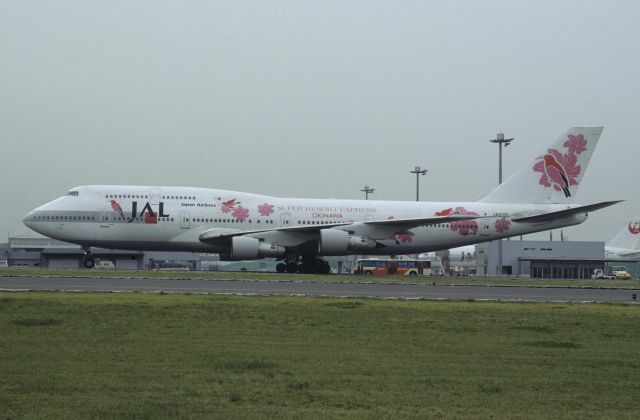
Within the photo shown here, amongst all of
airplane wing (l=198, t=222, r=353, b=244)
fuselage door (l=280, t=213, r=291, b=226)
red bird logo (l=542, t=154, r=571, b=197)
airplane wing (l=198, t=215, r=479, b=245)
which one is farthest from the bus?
airplane wing (l=198, t=222, r=353, b=244)

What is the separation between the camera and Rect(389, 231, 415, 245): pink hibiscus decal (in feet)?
152

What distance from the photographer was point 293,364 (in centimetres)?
1109

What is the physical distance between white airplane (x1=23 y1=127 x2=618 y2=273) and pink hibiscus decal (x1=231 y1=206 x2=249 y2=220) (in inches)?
2.2

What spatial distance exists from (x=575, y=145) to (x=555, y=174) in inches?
88.1

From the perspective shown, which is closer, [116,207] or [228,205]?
[116,207]

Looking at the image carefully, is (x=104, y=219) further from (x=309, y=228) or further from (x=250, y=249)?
(x=309, y=228)

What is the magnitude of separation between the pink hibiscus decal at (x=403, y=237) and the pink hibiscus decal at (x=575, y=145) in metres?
11.4

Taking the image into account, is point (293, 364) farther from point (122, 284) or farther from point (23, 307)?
point (122, 284)

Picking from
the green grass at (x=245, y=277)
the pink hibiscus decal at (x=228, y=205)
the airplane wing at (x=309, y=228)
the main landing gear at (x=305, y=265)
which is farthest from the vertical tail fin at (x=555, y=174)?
the pink hibiscus decal at (x=228, y=205)

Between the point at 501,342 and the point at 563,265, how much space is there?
2287 inches

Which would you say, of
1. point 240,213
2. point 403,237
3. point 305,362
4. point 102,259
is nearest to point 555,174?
point 403,237

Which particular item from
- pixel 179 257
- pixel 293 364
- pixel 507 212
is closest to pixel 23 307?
pixel 293 364

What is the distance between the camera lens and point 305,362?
37.1 feet

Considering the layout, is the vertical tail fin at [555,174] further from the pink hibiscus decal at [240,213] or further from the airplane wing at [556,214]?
the pink hibiscus decal at [240,213]
